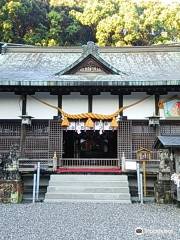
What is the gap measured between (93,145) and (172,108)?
6.96 m

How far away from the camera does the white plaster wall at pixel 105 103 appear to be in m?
16.1

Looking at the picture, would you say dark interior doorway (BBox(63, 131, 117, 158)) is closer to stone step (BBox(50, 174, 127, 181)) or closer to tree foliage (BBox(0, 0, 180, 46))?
stone step (BBox(50, 174, 127, 181))

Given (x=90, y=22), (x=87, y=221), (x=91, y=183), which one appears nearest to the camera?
(x=87, y=221)

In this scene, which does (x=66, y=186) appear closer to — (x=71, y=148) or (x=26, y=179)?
(x=26, y=179)

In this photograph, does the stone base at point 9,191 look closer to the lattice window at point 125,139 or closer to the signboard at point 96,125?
the signboard at point 96,125

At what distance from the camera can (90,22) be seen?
134 ft

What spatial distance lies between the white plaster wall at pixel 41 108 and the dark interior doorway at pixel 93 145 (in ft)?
14.5

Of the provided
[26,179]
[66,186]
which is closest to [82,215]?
[66,186]

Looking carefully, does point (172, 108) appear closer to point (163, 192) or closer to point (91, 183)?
point (163, 192)

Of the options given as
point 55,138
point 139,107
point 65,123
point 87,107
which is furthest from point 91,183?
point 139,107

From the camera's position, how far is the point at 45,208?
34.7 ft

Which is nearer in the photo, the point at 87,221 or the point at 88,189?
the point at 87,221

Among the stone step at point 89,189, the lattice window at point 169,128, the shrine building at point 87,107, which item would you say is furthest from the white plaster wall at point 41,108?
the lattice window at point 169,128

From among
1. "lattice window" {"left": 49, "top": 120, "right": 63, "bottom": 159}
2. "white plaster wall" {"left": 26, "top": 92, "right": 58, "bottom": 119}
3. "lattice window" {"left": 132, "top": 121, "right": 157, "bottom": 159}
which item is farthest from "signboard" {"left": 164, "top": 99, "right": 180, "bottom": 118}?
"white plaster wall" {"left": 26, "top": 92, "right": 58, "bottom": 119}
